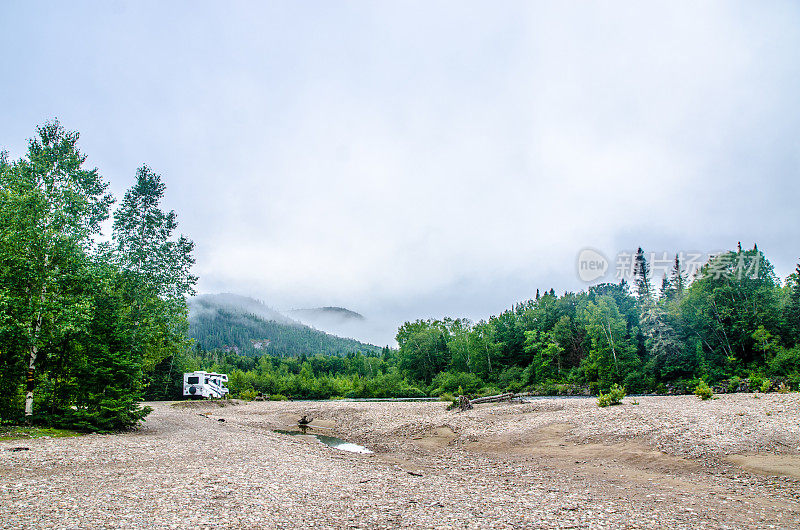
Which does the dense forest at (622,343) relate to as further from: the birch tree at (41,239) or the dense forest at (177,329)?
the birch tree at (41,239)

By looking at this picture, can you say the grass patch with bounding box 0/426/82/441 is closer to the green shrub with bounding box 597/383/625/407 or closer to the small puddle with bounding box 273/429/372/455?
the small puddle with bounding box 273/429/372/455

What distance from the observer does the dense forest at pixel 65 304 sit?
773 inches

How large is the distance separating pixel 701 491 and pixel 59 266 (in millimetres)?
28075

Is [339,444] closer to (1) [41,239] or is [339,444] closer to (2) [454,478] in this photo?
(2) [454,478]

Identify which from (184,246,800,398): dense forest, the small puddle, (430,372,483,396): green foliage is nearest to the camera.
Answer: the small puddle

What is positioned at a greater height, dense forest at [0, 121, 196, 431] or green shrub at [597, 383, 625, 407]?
dense forest at [0, 121, 196, 431]

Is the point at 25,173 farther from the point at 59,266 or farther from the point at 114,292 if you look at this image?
the point at 114,292

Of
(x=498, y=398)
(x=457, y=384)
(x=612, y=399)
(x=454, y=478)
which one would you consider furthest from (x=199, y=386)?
(x=454, y=478)

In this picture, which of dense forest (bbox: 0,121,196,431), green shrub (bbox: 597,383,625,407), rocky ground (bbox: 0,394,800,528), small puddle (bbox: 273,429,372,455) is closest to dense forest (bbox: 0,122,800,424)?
dense forest (bbox: 0,121,196,431)

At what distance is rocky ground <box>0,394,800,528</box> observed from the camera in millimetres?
9031

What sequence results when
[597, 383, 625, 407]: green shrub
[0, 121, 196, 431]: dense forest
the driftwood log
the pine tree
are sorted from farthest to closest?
the pine tree, the driftwood log, [597, 383, 625, 407]: green shrub, [0, 121, 196, 431]: dense forest

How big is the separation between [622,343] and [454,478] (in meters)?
56.5

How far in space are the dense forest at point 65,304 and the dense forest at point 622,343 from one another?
47.0 m

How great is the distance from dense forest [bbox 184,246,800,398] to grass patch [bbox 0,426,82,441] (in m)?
48.5
